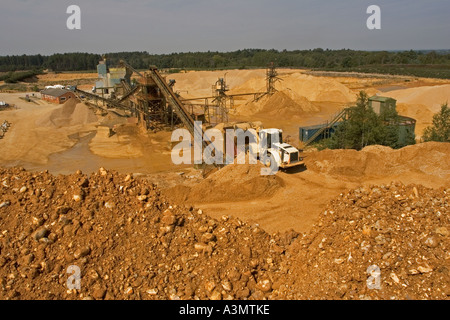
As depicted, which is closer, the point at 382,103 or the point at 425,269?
the point at 425,269

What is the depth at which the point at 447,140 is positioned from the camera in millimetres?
21078

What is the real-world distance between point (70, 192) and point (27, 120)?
3416 centimetres

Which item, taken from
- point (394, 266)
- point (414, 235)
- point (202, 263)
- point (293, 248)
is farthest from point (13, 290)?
point (414, 235)

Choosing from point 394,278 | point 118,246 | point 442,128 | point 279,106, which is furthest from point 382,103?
point 118,246

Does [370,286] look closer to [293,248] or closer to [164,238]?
[293,248]

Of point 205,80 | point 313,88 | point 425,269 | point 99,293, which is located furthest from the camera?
point 205,80

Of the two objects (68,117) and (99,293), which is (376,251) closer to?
(99,293)

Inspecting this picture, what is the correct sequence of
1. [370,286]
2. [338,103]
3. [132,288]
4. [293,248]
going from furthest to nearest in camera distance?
[338,103] → [293,248] → [132,288] → [370,286]

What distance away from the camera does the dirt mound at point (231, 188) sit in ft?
49.9

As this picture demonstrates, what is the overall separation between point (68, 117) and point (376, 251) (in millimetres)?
37093

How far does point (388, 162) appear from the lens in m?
18.2

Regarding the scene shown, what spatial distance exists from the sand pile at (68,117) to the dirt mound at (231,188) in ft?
84.9

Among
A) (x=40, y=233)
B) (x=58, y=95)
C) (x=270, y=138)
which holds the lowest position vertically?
(x=40, y=233)

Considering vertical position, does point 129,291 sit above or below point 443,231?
below
